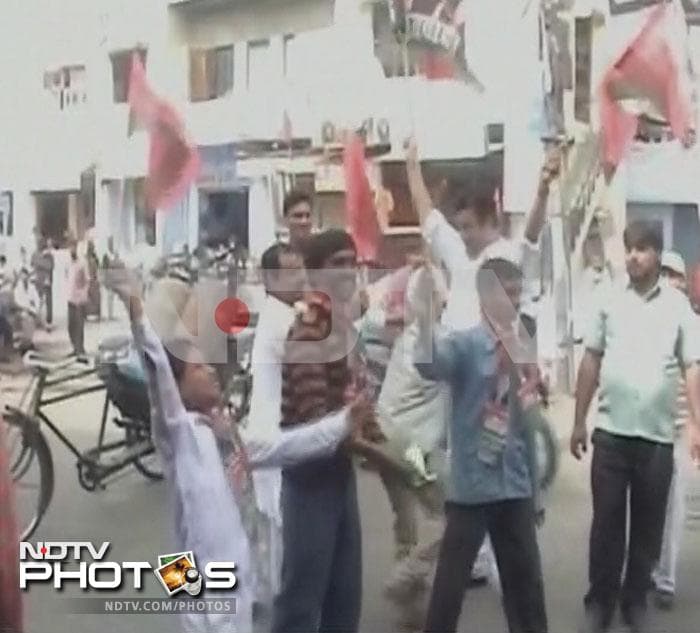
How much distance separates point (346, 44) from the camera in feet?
7.86

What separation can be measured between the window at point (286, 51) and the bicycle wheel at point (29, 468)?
3.04 ft

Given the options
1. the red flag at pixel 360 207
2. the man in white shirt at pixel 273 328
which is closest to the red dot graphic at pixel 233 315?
the man in white shirt at pixel 273 328

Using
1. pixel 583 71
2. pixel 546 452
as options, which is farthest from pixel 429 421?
pixel 583 71

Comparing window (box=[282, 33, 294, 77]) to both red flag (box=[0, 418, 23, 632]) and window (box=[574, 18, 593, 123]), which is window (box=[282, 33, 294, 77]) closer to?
window (box=[574, 18, 593, 123])

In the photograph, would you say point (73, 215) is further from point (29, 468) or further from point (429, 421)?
point (429, 421)

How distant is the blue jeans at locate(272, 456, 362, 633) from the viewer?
244 cm

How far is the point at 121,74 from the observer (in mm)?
2436

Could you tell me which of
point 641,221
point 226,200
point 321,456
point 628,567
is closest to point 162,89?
point 226,200

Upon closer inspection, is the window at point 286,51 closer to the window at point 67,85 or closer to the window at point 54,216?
the window at point 67,85

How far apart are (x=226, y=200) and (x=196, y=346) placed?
316 mm

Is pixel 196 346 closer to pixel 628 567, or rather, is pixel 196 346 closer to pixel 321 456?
pixel 321 456

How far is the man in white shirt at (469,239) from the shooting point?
7.79 feet

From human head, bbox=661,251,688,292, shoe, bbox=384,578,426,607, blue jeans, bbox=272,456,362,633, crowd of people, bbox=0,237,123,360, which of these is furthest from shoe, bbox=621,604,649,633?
crowd of people, bbox=0,237,123,360

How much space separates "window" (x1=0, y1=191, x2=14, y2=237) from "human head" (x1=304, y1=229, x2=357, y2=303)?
65 centimetres
